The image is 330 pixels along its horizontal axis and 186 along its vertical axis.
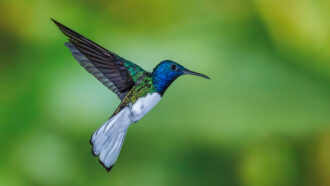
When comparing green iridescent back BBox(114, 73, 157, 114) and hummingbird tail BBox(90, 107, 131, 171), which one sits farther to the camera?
green iridescent back BBox(114, 73, 157, 114)

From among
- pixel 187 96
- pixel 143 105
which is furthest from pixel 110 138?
pixel 187 96

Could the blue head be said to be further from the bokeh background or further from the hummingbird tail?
the bokeh background

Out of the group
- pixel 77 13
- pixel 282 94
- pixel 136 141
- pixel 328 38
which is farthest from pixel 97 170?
pixel 328 38

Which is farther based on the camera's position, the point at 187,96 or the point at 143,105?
the point at 187,96

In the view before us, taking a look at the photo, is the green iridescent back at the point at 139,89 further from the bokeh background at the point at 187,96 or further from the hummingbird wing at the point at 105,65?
the bokeh background at the point at 187,96

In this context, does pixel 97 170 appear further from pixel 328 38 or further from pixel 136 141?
pixel 328 38

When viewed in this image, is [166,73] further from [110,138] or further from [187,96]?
[187,96]

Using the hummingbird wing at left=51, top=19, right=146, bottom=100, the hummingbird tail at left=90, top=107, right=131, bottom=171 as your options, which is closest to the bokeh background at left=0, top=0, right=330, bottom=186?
the hummingbird wing at left=51, top=19, right=146, bottom=100
